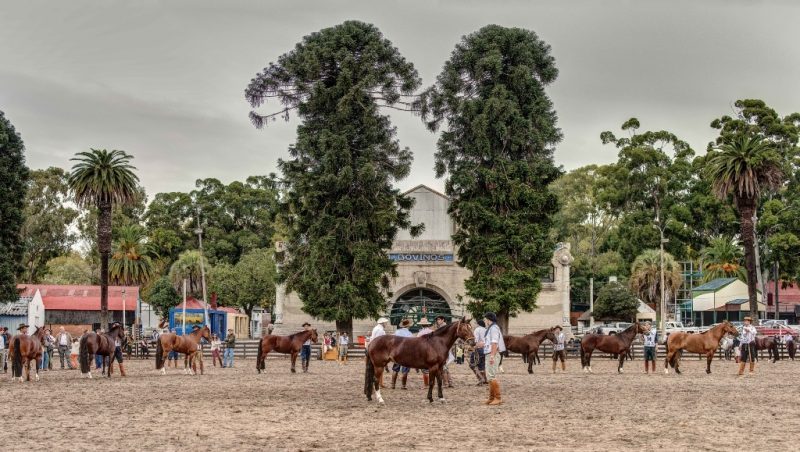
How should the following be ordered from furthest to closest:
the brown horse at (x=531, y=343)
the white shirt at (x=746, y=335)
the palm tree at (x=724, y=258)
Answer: the palm tree at (x=724, y=258), the brown horse at (x=531, y=343), the white shirt at (x=746, y=335)

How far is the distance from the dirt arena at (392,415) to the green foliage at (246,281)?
52.4 meters

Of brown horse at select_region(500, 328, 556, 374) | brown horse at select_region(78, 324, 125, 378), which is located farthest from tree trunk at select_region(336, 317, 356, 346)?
brown horse at select_region(78, 324, 125, 378)

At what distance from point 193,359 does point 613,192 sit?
50.4 m

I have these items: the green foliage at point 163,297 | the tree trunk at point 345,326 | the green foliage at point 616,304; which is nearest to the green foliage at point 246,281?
the green foliage at point 163,297

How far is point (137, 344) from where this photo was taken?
48594 millimetres

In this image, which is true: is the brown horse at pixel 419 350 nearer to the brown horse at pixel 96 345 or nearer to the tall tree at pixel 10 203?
the brown horse at pixel 96 345

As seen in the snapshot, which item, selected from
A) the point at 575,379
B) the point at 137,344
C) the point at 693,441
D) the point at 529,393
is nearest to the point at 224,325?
the point at 137,344

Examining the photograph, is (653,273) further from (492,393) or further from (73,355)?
(492,393)

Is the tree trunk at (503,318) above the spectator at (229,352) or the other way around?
above

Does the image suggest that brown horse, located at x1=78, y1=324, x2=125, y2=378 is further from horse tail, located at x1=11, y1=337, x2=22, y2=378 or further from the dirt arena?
horse tail, located at x1=11, y1=337, x2=22, y2=378

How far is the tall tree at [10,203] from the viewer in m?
52.8

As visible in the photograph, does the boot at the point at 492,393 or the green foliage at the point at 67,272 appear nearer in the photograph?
the boot at the point at 492,393

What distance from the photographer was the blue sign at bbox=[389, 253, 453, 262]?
61031 millimetres

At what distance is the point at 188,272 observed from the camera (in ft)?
254
